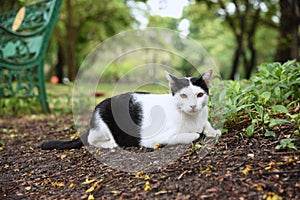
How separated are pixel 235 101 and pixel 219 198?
1.25m

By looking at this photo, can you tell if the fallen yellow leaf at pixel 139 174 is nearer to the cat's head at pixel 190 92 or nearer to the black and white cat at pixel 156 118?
the black and white cat at pixel 156 118

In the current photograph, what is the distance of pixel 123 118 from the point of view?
2.89m

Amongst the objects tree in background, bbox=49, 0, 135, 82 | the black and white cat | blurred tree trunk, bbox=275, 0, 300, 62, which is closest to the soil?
the black and white cat

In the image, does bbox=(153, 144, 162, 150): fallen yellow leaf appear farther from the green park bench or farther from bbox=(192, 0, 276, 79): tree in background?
bbox=(192, 0, 276, 79): tree in background

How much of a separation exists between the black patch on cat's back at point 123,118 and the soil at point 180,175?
14cm

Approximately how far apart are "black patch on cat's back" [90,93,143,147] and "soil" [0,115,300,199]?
14 centimetres

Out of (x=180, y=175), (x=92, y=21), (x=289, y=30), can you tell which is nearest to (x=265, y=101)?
(x=180, y=175)

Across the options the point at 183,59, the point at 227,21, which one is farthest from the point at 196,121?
the point at 227,21

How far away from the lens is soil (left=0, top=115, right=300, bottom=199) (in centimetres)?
202

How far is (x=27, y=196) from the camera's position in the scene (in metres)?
2.41

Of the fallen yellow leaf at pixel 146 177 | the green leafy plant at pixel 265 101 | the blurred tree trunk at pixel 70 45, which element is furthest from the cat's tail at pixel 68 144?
the blurred tree trunk at pixel 70 45

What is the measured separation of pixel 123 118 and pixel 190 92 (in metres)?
0.67

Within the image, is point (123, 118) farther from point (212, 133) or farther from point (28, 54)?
point (28, 54)

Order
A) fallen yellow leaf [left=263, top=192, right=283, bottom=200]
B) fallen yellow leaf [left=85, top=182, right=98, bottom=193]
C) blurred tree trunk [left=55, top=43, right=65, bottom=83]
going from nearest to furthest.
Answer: fallen yellow leaf [left=263, top=192, right=283, bottom=200] < fallen yellow leaf [left=85, top=182, right=98, bottom=193] < blurred tree trunk [left=55, top=43, right=65, bottom=83]
